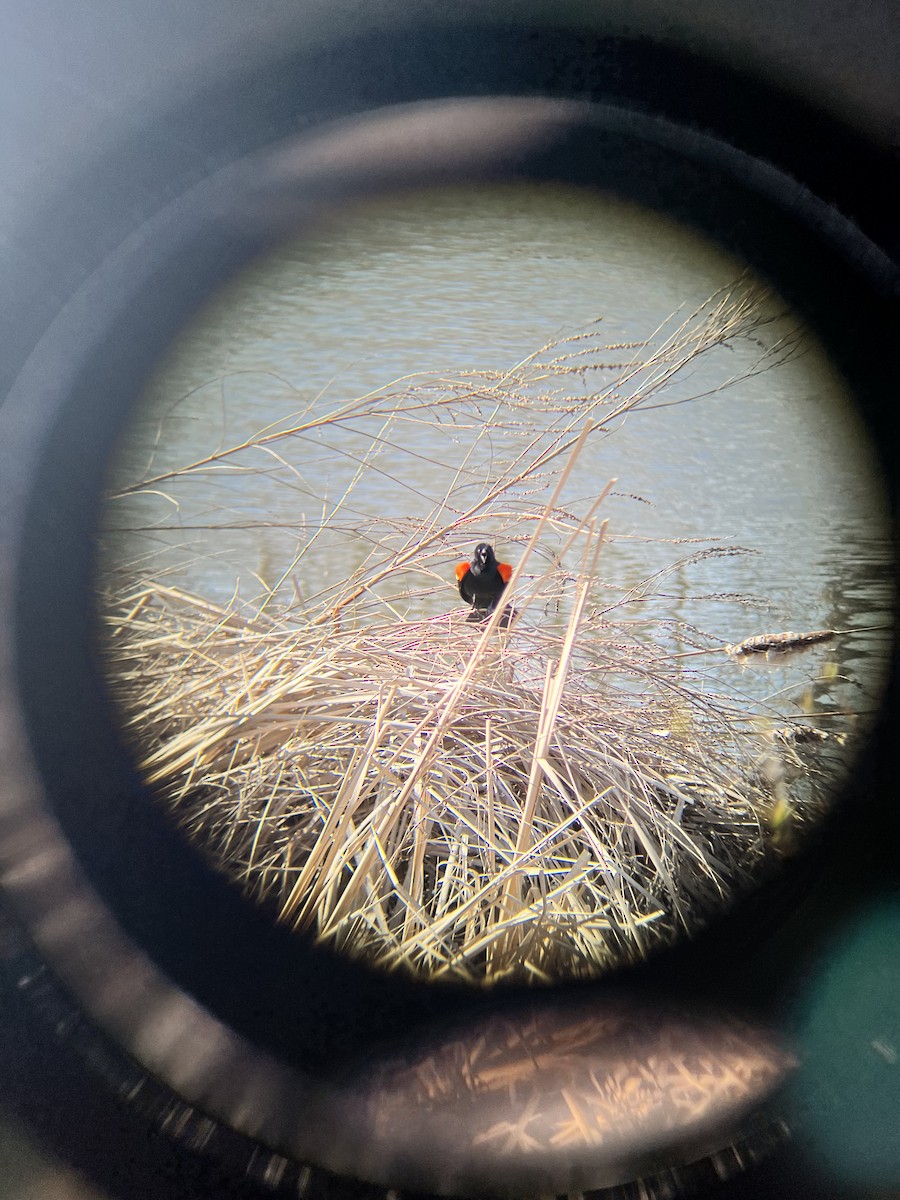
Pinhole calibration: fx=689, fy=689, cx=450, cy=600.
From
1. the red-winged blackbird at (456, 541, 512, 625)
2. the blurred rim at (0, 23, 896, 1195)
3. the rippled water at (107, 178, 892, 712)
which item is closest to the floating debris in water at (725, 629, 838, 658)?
the rippled water at (107, 178, 892, 712)

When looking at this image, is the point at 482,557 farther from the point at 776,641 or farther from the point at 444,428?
the point at 776,641

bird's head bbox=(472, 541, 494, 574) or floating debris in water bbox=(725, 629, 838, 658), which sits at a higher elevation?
bird's head bbox=(472, 541, 494, 574)

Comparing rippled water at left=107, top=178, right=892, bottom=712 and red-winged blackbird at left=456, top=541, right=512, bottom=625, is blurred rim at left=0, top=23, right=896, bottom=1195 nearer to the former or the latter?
rippled water at left=107, top=178, right=892, bottom=712

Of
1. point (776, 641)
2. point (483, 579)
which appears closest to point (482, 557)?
point (483, 579)

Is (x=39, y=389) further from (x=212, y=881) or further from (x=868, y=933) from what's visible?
(x=868, y=933)

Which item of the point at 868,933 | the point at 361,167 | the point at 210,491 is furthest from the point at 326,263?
the point at 868,933

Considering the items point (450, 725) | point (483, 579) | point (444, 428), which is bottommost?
point (450, 725)

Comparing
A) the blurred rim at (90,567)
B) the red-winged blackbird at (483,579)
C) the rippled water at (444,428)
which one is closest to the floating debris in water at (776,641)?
the rippled water at (444,428)
